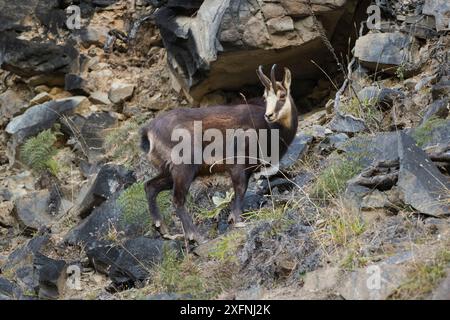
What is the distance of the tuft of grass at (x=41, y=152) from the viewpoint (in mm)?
11453

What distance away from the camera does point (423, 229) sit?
6.46 metres

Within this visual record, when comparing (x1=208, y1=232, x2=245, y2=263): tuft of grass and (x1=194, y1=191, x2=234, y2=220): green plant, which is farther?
(x1=194, y1=191, x2=234, y2=220): green plant

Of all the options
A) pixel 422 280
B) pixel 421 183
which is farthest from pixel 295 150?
pixel 422 280

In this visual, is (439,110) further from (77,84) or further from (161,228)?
(77,84)

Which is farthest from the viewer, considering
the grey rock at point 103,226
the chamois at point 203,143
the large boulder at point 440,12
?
the large boulder at point 440,12

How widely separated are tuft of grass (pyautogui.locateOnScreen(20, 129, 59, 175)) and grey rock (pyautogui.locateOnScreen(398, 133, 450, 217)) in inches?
236

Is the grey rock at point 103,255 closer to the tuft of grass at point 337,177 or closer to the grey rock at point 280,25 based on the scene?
the tuft of grass at point 337,177

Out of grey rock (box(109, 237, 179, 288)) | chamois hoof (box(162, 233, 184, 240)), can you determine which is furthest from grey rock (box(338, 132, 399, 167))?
grey rock (box(109, 237, 179, 288))

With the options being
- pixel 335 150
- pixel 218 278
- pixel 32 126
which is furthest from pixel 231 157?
pixel 32 126

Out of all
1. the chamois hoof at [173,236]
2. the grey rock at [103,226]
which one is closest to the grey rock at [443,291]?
the chamois hoof at [173,236]

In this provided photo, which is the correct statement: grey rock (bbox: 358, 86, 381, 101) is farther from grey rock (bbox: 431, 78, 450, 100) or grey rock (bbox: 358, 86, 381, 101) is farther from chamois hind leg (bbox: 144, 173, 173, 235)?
chamois hind leg (bbox: 144, 173, 173, 235)

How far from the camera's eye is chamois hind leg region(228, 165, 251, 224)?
8.12m

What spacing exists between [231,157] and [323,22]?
3.08m

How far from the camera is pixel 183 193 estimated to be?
8016 mm
